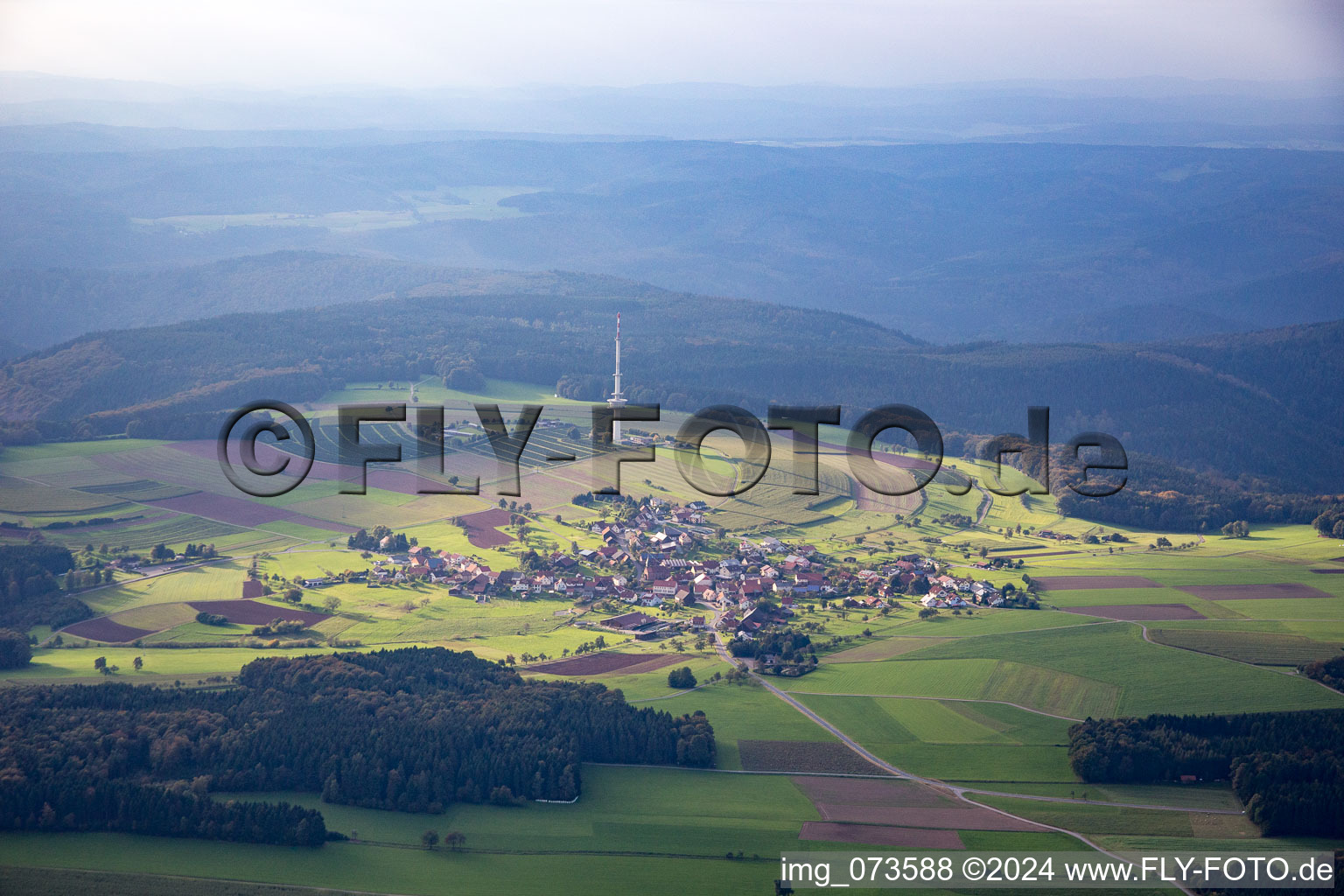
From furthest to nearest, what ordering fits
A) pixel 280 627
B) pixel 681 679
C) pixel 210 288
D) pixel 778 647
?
pixel 210 288 → pixel 280 627 → pixel 778 647 → pixel 681 679

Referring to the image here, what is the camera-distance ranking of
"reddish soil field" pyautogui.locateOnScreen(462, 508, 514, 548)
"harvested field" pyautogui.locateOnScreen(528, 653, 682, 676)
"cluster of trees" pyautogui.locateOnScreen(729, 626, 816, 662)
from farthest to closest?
"reddish soil field" pyautogui.locateOnScreen(462, 508, 514, 548)
"cluster of trees" pyautogui.locateOnScreen(729, 626, 816, 662)
"harvested field" pyautogui.locateOnScreen(528, 653, 682, 676)

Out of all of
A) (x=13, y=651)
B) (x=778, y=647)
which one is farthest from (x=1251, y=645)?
(x=13, y=651)

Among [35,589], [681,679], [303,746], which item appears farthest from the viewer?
[35,589]

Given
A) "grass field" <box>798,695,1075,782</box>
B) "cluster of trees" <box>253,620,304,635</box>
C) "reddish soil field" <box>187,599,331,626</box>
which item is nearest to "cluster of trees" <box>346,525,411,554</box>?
"reddish soil field" <box>187,599,331,626</box>

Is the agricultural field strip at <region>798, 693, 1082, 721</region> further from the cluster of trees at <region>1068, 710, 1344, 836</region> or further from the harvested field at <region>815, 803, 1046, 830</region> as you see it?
the harvested field at <region>815, 803, 1046, 830</region>

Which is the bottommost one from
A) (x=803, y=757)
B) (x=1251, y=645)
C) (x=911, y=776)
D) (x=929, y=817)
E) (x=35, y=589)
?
(x=929, y=817)

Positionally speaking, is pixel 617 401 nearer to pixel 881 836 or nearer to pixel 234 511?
pixel 234 511

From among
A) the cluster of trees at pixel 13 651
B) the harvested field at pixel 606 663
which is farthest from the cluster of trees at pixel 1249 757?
the cluster of trees at pixel 13 651
